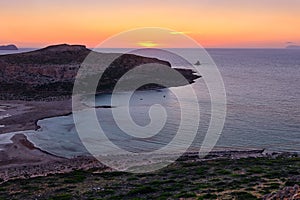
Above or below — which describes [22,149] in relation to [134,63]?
below

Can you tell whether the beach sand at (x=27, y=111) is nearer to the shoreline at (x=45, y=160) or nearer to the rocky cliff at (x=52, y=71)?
the rocky cliff at (x=52, y=71)

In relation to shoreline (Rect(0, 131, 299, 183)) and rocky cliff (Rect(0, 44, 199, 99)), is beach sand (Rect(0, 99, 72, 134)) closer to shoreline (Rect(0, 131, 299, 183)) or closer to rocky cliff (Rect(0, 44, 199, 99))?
rocky cliff (Rect(0, 44, 199, 99))

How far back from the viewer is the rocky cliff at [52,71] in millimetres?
83375

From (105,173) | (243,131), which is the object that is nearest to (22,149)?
(105,173)

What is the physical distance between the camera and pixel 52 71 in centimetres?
9856

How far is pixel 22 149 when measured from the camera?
3741 centimetres

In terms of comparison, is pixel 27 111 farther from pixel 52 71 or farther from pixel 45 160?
pixel 52 71

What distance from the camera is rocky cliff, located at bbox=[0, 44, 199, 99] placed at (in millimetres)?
83375

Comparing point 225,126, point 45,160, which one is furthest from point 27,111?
point 225,126

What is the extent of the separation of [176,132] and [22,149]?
1842 centimetres

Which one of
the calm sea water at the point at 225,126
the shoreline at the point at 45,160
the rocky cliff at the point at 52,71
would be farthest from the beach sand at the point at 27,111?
the shoreline at the point at 45,160

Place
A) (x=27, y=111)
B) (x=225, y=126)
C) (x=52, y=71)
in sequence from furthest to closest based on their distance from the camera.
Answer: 1. (x=52, y=71)
2. (x=27, y=111)
3. (x=225, y=126)

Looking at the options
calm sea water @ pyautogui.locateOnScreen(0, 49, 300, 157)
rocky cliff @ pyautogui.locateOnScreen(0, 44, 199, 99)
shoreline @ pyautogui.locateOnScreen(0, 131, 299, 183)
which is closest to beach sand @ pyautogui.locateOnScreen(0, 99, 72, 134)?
calm sea water @ pyautogui.locateOnScreen(0, 49, 300, 157)

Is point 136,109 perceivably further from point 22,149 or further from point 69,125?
point 22,149
